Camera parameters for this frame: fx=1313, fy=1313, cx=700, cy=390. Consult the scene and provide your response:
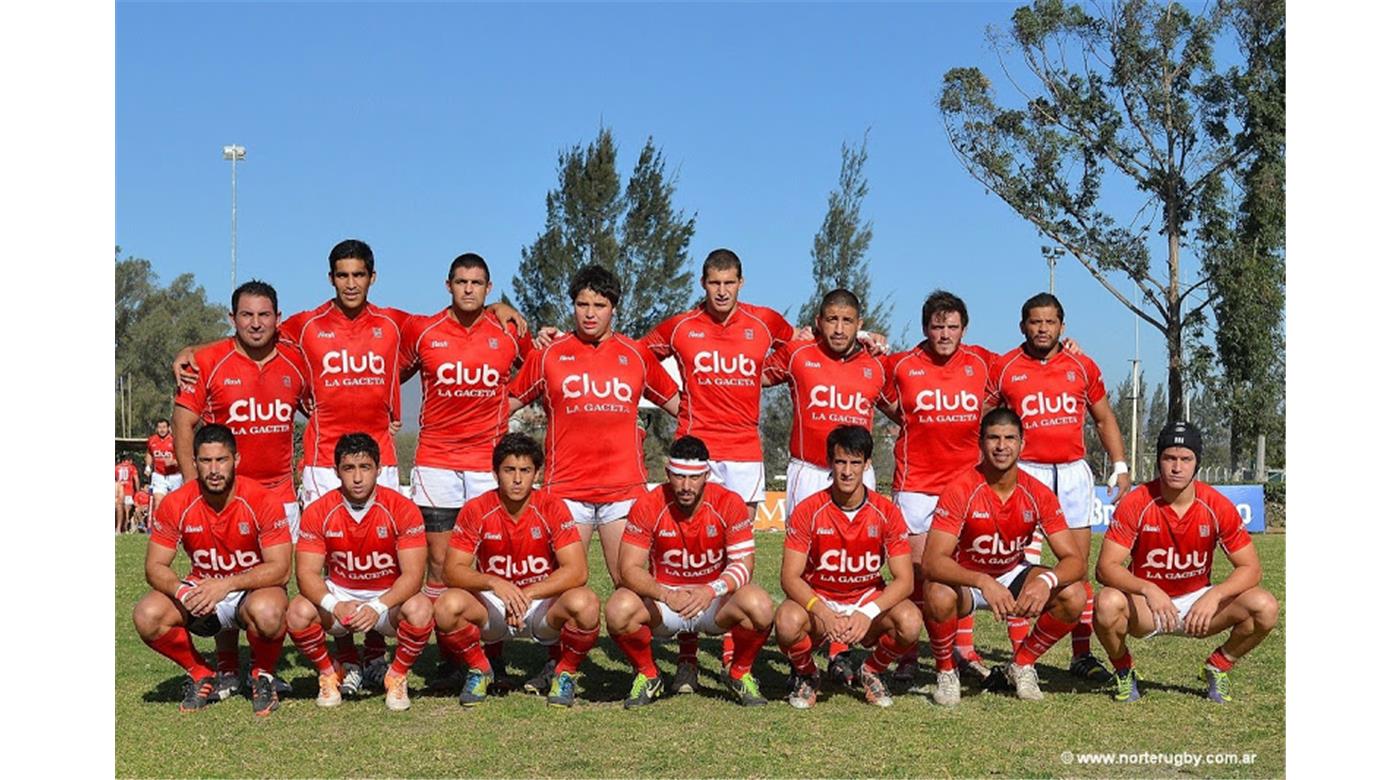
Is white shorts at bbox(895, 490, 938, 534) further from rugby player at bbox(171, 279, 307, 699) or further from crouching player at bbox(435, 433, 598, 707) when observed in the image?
rugby player at bbox(171, 279, 307, 699)

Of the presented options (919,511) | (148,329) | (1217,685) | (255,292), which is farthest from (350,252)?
(148,329)

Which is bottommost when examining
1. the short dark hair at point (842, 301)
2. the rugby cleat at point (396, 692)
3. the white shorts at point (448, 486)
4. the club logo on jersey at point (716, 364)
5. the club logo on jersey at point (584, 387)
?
the rugby cleat at point (396, 692)

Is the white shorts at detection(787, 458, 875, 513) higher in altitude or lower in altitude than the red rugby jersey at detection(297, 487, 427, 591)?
higher

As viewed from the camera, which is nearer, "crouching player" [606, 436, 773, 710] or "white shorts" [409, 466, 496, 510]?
"crouching player" [606, 436, 773, 710]

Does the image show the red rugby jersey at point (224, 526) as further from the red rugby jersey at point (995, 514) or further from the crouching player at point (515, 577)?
the red rugby jersey at point (995, 514)

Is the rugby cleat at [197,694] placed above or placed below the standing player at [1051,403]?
below

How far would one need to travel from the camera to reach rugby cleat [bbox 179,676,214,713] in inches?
286

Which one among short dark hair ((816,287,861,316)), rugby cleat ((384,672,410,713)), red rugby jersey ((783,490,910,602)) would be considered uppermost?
short dark hair ((816,287,861,316))

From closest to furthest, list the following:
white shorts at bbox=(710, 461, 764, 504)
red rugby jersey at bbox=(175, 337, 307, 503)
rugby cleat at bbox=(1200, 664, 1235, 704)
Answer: rugby cleat at bbox=(1200, 664, 1235, 704)
red rugby jersey at bbox=(175, 337, 307, 503)
white shorts at bbox=(710, 461, 764, 504)

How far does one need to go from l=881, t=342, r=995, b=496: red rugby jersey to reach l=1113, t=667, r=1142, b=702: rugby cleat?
1.58m

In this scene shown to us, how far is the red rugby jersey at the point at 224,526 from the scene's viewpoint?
7.25m

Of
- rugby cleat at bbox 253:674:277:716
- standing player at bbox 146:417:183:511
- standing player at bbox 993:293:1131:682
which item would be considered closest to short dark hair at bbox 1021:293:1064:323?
standing player at bbox 993:293:1131:682

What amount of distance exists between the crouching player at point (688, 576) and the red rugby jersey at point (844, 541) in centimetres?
34

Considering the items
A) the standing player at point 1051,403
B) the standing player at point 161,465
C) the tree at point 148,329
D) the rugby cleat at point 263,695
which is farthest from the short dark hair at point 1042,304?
the tree at point 148,329
